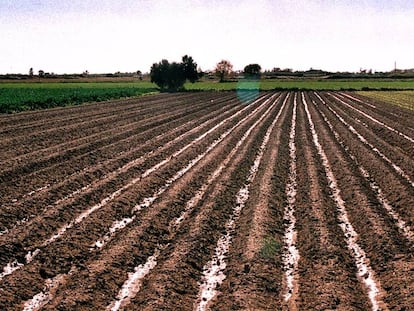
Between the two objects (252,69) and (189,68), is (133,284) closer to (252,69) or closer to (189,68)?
(189,68)

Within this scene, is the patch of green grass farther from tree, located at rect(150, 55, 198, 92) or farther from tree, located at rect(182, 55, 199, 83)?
tree, located at rect(182, 55, 199, 83)

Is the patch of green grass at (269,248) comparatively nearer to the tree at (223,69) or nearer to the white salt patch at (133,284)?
the white salt patch at (133,284)

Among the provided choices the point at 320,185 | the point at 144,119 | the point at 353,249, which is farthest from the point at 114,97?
the point at 353,249

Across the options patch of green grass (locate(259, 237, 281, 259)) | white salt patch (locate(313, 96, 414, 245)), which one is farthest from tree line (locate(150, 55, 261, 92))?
patch of green grass (locate(259, 237, 281, 259))

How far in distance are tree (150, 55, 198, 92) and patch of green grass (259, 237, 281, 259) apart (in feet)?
274

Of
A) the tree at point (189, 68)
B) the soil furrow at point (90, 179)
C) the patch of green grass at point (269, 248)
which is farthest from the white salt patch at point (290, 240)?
the tree at point (189, 68)

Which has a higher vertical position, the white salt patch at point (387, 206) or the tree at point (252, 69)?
the tree at point (252, 69)

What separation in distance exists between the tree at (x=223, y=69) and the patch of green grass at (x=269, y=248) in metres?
138

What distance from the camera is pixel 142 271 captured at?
7.57 m

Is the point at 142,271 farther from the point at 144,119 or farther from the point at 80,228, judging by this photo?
the point at 144,119

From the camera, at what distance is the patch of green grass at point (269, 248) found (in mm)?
8102

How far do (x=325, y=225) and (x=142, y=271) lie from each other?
385 centimetres

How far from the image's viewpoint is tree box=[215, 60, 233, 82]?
479ft

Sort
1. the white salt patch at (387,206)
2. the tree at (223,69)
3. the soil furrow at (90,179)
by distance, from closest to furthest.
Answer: the white salt patch at (387,206) < the soil furrow at (90,179) < the tree at (223,69)
